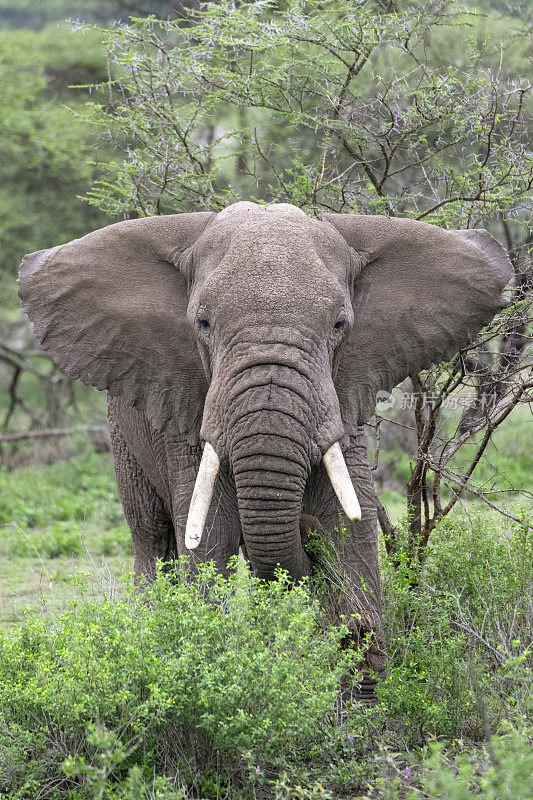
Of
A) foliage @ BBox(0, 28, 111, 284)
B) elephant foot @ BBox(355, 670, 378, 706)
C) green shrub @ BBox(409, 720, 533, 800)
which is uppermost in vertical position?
foliage @ BBox(0, 28, 111, 284)

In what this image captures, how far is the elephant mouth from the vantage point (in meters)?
4.33

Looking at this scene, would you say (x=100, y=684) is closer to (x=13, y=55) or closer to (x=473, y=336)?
(x=473, y=336)

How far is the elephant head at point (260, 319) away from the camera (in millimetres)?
4316

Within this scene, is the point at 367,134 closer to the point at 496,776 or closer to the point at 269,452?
the point at 269,452

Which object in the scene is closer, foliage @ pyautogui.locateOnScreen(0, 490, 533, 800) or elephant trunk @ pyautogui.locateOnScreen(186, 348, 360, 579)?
foliage @ pyautogui.locateOnScreen(0, 490, 533, 800)

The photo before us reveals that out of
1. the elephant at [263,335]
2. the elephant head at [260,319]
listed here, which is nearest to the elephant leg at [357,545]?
the elephant at [263,335]

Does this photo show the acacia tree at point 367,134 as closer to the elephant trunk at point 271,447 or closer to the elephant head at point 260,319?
the elephant head at point 260,319

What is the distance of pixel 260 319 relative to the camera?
434 centimetres

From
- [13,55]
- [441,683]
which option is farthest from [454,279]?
[13,55]

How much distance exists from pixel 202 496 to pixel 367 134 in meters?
2.76

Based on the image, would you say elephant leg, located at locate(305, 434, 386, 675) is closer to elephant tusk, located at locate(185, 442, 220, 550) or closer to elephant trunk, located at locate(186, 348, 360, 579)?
elephant trunk, located at locate(186, 348, 360, 579)

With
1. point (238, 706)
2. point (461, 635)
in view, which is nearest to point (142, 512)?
point (461, 635)

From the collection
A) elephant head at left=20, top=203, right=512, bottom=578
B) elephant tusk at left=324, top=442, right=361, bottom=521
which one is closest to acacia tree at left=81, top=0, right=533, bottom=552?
elephant head at left=20, top=203, right=512, bottom=578

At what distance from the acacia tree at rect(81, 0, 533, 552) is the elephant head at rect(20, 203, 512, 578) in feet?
2.08
